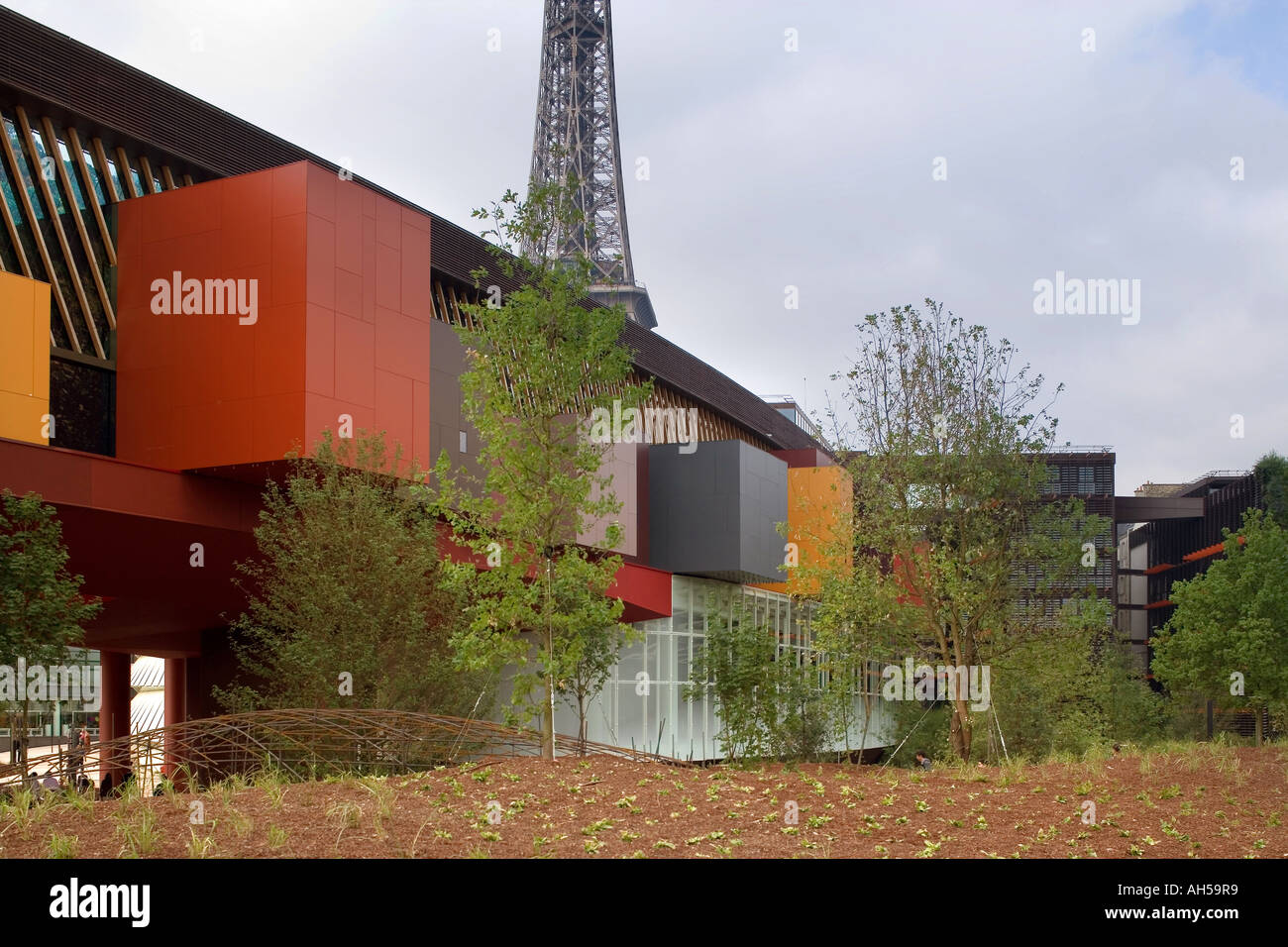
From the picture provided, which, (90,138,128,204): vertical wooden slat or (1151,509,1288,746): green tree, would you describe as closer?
(90,138,128,204): vertical wooden slat

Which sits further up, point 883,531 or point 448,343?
point 448,343

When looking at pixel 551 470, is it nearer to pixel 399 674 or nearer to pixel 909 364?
pixel 399 674

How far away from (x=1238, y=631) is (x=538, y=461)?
22.2m

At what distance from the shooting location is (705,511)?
3572 centimetres

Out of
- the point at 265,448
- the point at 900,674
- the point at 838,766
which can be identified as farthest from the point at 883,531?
Result: the point at 265,448

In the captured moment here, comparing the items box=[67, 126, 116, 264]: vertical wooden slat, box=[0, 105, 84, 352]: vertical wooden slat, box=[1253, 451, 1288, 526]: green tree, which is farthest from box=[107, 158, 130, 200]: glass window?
box=[1253, 451, 1288, 526]: green tree

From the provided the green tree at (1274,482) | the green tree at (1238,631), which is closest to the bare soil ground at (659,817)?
the green tree at (1238,631)

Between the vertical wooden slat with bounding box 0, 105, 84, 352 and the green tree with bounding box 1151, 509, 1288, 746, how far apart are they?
25.7 m

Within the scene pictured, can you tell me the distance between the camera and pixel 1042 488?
2200cm

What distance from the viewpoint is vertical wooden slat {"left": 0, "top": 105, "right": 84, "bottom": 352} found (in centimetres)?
1898

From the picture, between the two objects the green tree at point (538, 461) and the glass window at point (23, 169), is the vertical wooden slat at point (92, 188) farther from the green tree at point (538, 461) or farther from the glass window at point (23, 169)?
the green tree at point (538, 461)

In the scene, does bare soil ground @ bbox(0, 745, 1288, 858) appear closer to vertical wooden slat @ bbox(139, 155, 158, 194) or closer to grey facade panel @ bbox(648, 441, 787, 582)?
vertical wooden slat @ bbox(139, 155, 158, 194)

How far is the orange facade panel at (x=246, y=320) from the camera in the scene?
762 inches
